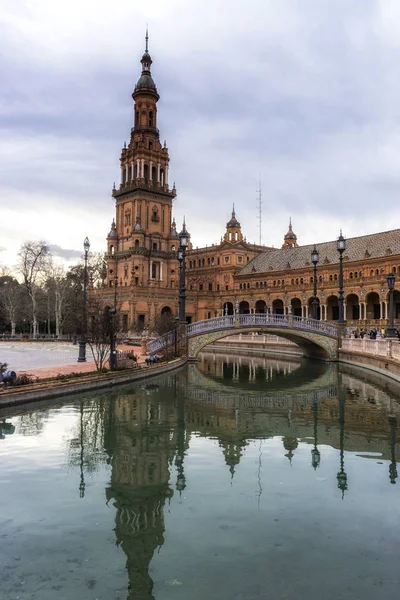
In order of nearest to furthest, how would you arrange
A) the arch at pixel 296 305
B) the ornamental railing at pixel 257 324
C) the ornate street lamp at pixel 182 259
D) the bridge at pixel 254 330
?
the ornate street lamp at pixel 182 259
the bridge at pixel 254 330
the ornamental railing at pixel 257 324
the arch at pixel 296 305

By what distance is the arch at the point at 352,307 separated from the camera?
6806 cm

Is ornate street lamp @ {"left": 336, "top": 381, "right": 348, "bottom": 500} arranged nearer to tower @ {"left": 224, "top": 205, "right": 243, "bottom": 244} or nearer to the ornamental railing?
the ornamental railing

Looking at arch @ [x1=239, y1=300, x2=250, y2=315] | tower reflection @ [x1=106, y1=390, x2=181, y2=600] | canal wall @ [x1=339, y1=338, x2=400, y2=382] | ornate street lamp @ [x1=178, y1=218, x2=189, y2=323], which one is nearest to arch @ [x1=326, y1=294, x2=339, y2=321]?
arch @ [x1=239, y1=300, x2=250, y2=315]

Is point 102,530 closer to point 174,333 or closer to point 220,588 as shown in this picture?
point 220,588

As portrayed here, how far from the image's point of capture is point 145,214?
262 ft

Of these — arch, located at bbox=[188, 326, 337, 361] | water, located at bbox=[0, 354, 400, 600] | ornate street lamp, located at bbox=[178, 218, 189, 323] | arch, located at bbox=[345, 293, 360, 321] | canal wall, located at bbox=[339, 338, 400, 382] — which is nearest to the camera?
water, located at bbox=[0, 354, 400, 600]

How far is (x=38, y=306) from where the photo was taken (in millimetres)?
78062

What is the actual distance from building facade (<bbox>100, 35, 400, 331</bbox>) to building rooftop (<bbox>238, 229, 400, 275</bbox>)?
0.53 ft

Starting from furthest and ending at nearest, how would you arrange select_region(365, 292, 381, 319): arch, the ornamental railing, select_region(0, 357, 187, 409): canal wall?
select_region(365, 292, 381, 319): arch < the ornamental railing < select_region(0, 357, 187, 409): canal wall

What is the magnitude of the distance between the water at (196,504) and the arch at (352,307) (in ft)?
170

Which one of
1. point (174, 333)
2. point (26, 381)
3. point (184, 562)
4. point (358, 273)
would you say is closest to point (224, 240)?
point (358, 273)

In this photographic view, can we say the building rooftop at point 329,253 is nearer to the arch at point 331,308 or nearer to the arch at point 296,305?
the arch at point 296,305

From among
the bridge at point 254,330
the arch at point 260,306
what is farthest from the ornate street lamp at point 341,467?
the arch at point 260,306

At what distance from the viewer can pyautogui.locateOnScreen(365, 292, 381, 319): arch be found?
65.1 metres
